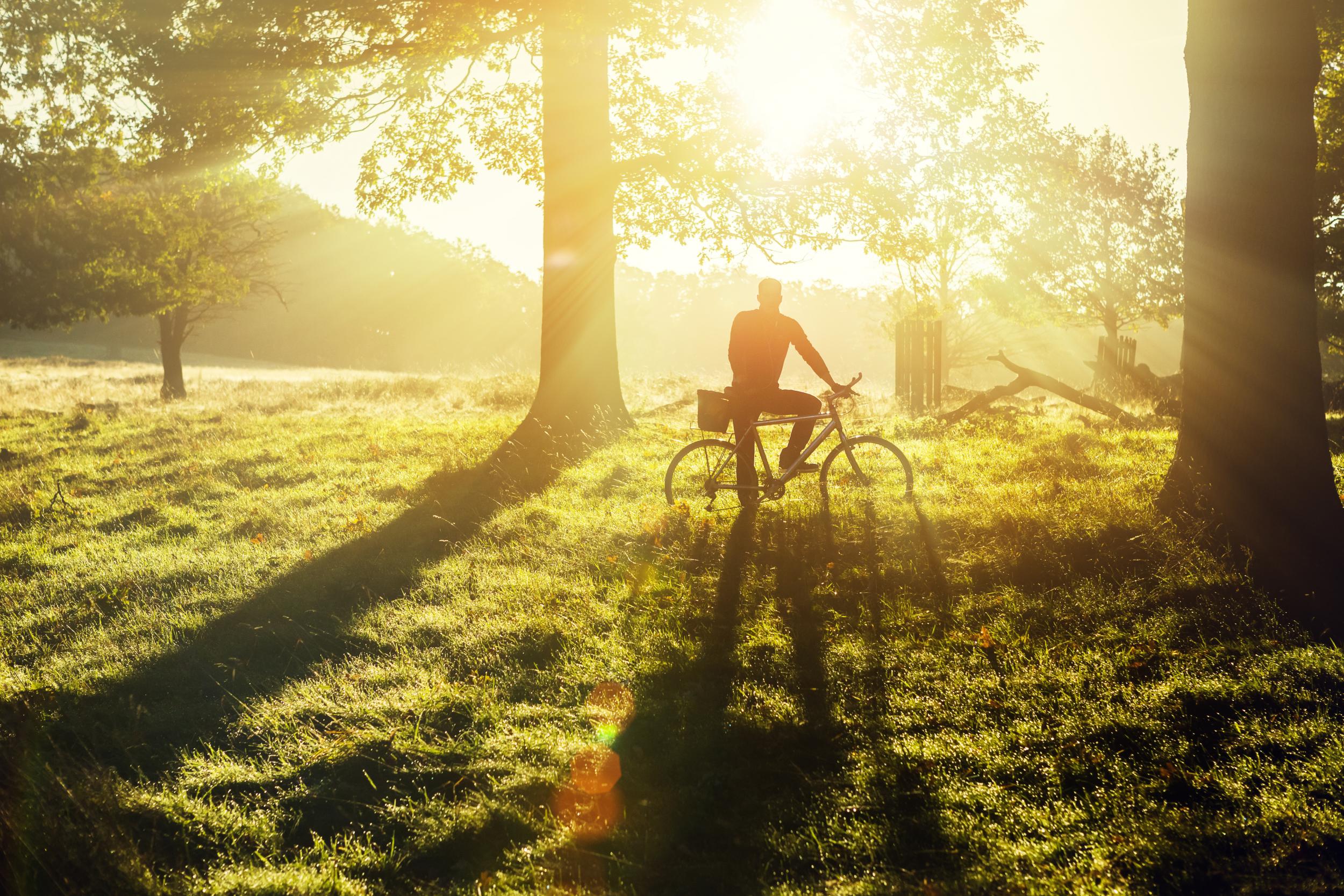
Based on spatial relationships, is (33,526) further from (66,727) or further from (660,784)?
(660,784)

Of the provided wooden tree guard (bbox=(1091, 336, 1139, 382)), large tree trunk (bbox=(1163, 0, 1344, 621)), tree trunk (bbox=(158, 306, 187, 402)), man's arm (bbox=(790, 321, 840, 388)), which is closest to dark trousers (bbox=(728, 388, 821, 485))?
man's arm (bbox=(790, 321, 840, 388))

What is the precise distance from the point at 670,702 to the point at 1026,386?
11262mm

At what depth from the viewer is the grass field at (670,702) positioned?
10.5 feet

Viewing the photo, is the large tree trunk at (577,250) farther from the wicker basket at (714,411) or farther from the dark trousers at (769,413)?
the dark trousers at (769,413)

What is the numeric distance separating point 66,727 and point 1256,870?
552 cm

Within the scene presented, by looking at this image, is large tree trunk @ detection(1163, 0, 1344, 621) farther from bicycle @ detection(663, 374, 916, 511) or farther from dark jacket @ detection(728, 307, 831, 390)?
dark jacket @ detection(728, 307, 831, 390)

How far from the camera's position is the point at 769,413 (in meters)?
7.89

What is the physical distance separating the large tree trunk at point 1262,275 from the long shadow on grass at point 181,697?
6.08 meters

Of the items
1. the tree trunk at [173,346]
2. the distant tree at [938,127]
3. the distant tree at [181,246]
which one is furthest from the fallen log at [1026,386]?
the tree trunk at [173,346]

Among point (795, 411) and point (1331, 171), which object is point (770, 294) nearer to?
point (795, 411)

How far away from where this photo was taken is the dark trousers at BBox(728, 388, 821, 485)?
7.75m

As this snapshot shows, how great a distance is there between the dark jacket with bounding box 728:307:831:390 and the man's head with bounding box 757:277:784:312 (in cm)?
6

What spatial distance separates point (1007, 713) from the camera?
13.5 ft

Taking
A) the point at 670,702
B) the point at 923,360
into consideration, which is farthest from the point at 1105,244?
the point at 670,702
